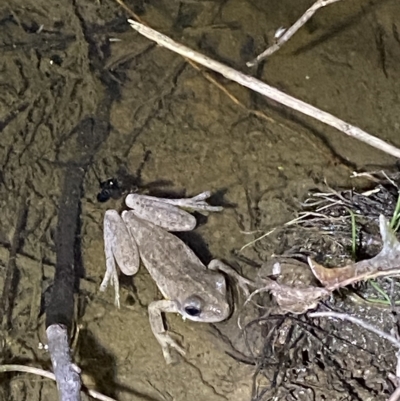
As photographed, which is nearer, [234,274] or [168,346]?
[168,346]

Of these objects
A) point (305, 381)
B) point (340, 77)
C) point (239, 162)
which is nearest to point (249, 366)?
point (305, 381)

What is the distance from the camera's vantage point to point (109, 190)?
358 centimetres

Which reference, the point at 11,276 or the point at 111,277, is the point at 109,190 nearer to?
the point at 111,277

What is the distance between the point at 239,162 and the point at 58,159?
965 mm

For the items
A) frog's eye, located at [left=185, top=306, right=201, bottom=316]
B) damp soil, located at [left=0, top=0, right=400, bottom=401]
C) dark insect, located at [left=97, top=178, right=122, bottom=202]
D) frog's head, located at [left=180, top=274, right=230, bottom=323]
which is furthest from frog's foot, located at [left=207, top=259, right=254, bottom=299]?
dark insect, located at [left=97, top=178, right=122, bottom=202]

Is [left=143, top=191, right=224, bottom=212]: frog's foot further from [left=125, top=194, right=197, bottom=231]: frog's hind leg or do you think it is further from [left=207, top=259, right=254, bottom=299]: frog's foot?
[left=207, top=259, right=254, bottom=299]: frog's foot

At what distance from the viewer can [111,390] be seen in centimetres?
321

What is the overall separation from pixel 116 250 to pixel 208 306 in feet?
1.81

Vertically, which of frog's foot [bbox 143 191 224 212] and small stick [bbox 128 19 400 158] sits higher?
small stick [bbox 128 19 400 158]

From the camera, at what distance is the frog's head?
3217mm

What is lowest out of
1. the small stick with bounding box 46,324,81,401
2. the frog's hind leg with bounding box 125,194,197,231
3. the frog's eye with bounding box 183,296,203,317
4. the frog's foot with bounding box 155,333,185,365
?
the frog's foot with bounding box 155,333,185,365

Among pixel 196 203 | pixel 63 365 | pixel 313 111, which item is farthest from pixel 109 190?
pixel 313 111

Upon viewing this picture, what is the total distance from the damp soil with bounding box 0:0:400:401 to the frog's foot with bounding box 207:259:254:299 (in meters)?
0.06

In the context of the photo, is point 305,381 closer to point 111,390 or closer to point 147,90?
point 111,390
